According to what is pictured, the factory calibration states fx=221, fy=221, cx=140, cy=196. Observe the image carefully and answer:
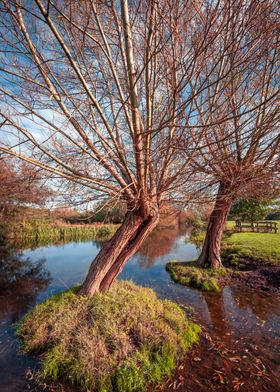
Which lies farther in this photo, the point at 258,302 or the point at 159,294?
the point at 159,294

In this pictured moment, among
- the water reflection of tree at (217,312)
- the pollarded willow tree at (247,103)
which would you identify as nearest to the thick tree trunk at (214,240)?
the water reflection of tree at (217,312)

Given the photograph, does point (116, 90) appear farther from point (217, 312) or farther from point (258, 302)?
point (258, 302)

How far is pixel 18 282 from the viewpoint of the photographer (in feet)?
26.3

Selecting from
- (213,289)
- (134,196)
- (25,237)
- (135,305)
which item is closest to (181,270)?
(213,289)

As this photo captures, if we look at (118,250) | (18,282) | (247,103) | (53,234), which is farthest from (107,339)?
(53,234)

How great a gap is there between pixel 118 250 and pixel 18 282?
5541mm

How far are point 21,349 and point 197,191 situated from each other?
13.4 feet

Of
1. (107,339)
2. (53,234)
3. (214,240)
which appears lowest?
(107,339)

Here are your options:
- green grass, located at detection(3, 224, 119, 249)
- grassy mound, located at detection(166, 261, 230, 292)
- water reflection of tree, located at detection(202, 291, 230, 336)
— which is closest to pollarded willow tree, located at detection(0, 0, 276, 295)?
water reflection of tree, located at detection(202, 291, 230, 336)

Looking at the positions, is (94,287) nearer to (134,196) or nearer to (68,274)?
(134,196)

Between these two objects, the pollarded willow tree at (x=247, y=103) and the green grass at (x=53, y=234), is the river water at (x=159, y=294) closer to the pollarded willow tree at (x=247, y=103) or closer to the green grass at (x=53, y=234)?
the pollarded willow tree at (x=247, y=103)

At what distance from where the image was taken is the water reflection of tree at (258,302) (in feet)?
17.7

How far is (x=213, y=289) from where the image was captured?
22.2 ft

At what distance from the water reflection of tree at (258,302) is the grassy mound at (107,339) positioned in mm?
1965
